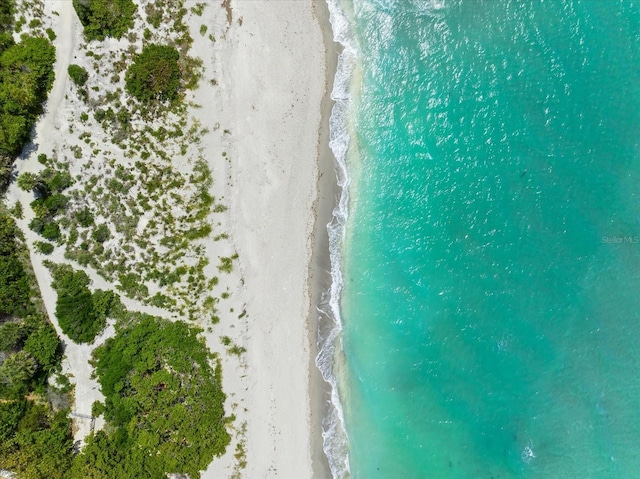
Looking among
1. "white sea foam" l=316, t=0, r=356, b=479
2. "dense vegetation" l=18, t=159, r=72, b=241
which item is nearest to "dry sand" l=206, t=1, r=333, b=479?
"white sea foam" l=316, t=0, r=356, b=479

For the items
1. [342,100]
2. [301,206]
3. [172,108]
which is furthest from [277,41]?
[301,206]

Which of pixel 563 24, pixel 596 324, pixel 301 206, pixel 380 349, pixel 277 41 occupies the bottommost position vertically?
pixel 380 349

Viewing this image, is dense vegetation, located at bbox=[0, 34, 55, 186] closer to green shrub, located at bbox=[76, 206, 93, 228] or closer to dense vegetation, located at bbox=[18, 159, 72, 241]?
dense vegetation, located at bbox=[18, 159, 72, 241]

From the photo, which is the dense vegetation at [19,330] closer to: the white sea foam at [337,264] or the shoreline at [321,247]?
the shoreline at [321,247]

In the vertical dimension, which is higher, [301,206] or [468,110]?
[468,110]

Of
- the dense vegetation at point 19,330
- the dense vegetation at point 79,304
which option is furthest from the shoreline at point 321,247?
the dense vegetation at point 19,330

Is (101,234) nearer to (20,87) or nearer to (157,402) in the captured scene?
(20,87)

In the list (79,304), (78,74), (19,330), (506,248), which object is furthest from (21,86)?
(506,248)

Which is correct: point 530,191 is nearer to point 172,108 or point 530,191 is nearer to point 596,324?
point 596,324
